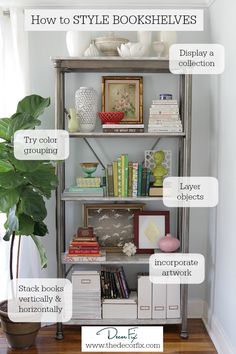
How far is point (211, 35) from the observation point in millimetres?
2656

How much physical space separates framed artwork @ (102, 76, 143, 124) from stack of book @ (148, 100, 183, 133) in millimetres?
188

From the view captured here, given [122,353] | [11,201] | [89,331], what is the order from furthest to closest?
1. [89,331]
2. [122,353]
3. [11,201]

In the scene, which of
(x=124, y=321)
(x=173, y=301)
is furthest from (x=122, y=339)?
(x=173, y=301)

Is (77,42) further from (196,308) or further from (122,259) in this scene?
(196,308)

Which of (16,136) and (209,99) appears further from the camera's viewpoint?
(209,99)

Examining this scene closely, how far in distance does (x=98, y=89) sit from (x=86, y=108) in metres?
0.24

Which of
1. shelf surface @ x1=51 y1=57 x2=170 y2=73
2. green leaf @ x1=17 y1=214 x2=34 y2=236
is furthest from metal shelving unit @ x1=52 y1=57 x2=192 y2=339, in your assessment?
green leaf @ x1=17 y1=214 x2=34 y2=236

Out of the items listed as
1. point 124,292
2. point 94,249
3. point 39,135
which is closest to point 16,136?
point 39,135

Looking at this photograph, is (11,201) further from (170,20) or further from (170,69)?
(170,20)

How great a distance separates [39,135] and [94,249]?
0.71 meters

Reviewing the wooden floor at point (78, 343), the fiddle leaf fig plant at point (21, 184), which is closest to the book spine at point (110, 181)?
the fiddle leaf fig plant at point (21, 184)

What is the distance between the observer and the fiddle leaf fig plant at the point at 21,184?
2264 mm

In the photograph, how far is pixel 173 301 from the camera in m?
2.62

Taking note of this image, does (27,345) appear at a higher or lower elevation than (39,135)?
lower
